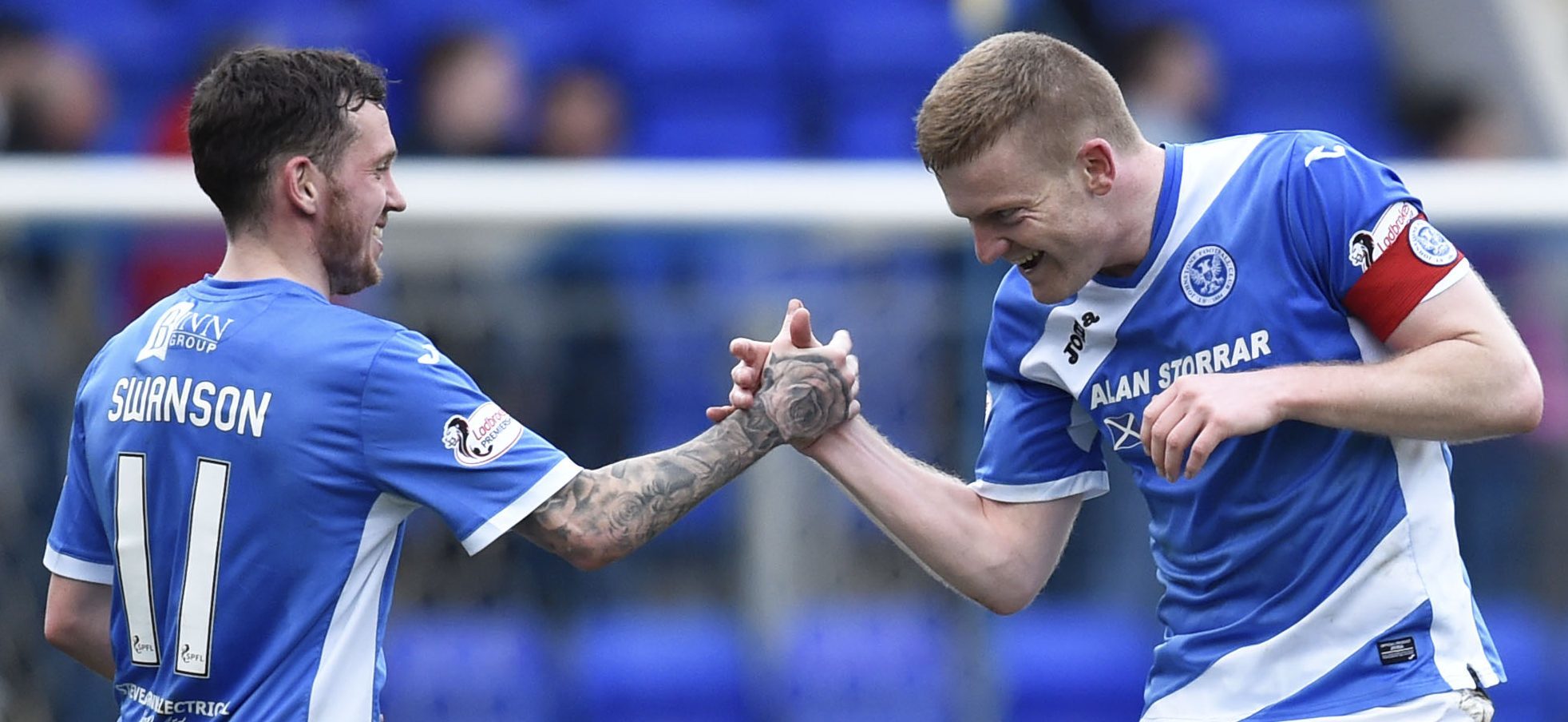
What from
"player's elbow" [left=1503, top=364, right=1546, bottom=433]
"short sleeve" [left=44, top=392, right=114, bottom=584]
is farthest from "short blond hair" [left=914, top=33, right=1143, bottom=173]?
"short sleeve" [left=44, top=392, right=114, bottom=584]

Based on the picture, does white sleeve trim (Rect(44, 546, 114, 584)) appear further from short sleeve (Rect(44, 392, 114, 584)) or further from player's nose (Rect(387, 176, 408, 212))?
player's nose (Rect(387, 176, 408, 212))

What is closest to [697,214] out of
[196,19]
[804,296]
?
[804,296]

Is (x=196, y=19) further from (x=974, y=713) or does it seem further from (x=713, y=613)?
(x=974, y=713)

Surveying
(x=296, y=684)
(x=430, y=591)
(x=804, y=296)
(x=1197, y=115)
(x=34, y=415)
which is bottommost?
(x=296, y=684)

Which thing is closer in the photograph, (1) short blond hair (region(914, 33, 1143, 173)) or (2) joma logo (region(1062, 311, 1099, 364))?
(1) short blond hair (region(914, 33, 1143, 173))

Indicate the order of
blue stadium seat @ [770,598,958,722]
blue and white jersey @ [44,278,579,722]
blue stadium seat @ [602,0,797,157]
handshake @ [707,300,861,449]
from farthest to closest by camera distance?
blue stadium seat @ [602,0,797,157] → blue stadium seat @ [770,598,958,722] → handshake @ [707,300,861,449] → blue and white jersey @ [44,278,579,722]

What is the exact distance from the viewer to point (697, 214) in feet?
19.4

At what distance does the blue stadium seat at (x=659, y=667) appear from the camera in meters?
5.72

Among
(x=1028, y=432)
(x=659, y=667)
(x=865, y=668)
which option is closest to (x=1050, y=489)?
(x=1028, y=432)

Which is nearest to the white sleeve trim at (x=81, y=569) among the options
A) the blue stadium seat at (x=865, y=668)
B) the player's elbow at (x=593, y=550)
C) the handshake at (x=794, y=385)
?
the player's elbow at (x=593, y=550)

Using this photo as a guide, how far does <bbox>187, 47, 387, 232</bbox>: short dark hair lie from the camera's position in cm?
319

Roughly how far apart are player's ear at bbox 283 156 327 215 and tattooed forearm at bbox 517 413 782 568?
66cm

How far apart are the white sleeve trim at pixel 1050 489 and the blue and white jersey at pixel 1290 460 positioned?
0.21 m

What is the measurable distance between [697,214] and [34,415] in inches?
82.6
